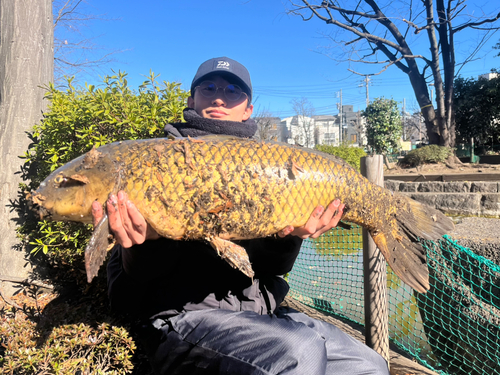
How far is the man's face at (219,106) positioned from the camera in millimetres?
2271

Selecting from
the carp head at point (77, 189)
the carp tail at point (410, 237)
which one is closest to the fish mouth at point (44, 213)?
the carp head at point (77, 189)

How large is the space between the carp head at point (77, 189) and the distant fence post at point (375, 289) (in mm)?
1898

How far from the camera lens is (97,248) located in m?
1.55

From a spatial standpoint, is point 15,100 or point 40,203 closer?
point 40,203

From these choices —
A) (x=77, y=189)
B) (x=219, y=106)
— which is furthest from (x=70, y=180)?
(x=219, y=106)

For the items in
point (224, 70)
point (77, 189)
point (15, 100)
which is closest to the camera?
point (77, 189)

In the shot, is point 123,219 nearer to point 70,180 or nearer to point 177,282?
point 70,180

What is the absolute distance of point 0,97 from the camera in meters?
3.57

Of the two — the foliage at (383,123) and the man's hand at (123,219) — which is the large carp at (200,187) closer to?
the man's hand at (123,219)

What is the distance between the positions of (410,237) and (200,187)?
4.87 ft

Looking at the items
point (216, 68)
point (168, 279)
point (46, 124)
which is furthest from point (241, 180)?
point (46, 124)

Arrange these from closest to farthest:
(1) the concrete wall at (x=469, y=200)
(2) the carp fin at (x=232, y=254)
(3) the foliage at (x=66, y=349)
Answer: (2) the carp fin at (x=232, y=254), (3) the foliage at (x=66, y=349), (1) the concrete wall at (x=469, y=200)

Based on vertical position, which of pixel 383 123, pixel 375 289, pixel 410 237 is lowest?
pixel 375 289

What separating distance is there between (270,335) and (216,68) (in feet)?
5.67
